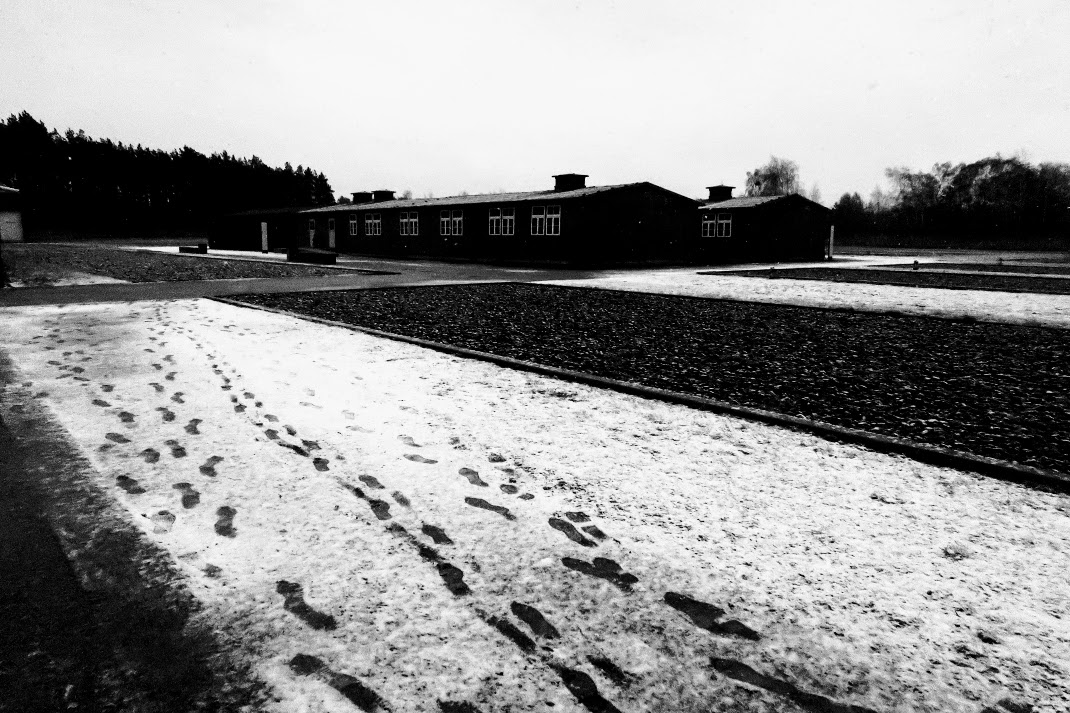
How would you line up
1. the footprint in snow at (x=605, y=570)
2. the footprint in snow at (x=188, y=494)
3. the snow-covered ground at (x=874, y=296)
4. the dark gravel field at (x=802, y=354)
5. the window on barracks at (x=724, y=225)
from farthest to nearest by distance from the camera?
the window on barracks at (x=724, y=225) → the snow-covered ground at (x=874, y=296) → the dark gravel field at (x=802, y=354) → the footprint in snow at (x=188, y=494) → the footprint in snow at (x=605, y=570)

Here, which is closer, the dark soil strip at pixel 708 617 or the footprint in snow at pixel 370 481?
the dark soil strip at pixel 708 617

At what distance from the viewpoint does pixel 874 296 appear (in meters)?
17.5

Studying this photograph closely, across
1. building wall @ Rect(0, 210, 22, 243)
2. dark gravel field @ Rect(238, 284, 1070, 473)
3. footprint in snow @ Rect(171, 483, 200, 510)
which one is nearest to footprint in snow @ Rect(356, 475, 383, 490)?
footprint in snow @ Rect(171, 483, 200, 510)

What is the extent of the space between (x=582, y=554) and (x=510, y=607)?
1.87 feet

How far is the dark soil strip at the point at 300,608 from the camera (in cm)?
267

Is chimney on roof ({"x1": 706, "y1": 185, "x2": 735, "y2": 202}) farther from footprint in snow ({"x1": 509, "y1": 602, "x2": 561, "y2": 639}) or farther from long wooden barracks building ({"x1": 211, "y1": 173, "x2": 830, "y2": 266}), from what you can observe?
footprint in snow ({"x1": 509, "y1": 602, "x2": 561, "y2": 639})

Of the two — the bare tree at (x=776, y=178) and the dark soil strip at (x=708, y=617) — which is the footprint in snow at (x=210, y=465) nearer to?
the dark soil strip at (x=708, y=617)

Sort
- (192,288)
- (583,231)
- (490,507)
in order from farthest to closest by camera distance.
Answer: (583,231), (192,288), (490,507)

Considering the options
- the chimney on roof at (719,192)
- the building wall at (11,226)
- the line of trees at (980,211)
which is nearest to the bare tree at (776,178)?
the line of trees at (980,211)

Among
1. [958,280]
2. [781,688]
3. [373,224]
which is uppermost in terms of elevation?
[373,224]

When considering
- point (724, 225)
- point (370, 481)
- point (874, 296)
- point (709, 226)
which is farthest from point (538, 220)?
point (370, 481)

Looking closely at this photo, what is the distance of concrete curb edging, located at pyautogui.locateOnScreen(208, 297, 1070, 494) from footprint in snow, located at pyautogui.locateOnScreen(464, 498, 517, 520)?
108 inches

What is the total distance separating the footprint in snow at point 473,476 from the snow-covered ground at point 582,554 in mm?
17

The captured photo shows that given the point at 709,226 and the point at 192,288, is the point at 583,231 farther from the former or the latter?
the point at 192,288
